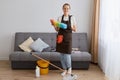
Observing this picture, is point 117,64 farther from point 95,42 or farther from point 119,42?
point 95,42

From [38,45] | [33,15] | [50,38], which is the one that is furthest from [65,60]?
[33,15]

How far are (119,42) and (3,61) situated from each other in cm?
300

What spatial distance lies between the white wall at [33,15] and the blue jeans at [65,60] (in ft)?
4.02

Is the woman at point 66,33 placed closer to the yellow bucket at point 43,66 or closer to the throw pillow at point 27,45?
the yellow bucket at point 43,66

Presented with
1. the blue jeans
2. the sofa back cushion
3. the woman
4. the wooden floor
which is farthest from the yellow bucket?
the sofa back cushion

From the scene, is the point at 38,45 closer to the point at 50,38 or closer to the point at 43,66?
the point at 50,38

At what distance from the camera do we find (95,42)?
511 cm

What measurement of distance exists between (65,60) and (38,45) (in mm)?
834

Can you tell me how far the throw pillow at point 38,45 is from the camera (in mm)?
4836

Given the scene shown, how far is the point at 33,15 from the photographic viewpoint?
535cm

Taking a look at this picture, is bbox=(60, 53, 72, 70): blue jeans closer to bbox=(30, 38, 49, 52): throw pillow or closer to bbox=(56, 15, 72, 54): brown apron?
bbox=(56, 15, 72, 54): brown apron

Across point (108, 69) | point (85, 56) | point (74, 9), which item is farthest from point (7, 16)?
point (108, 69)

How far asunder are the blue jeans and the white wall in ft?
4.02

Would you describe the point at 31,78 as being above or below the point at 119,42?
below
